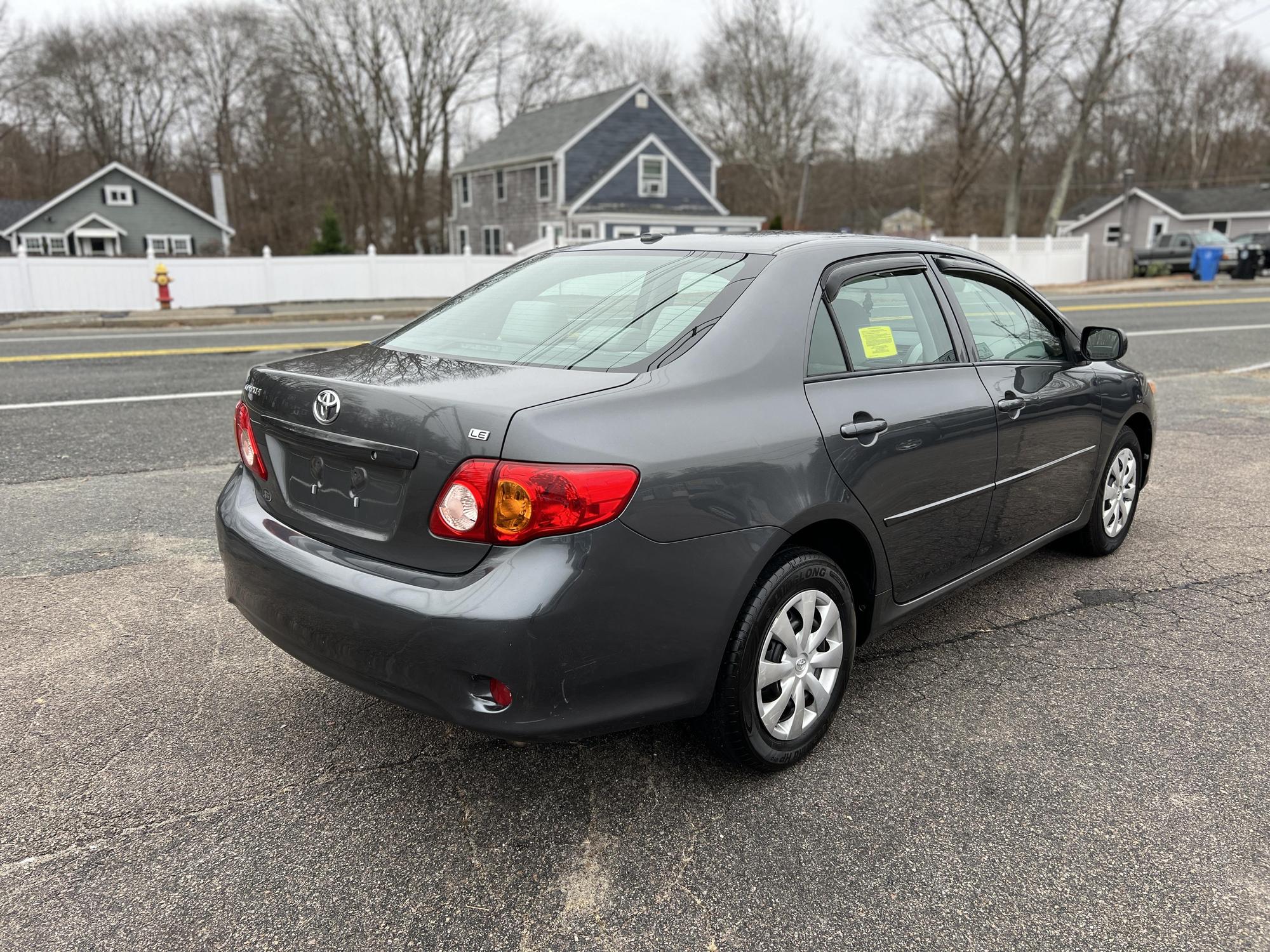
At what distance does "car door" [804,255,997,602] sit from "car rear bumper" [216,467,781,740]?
554mm

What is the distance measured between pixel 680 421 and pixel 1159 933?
169 cm

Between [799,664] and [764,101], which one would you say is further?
[764,101]

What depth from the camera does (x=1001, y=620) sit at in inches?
160

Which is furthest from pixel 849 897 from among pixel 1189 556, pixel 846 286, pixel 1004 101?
pixel 1004 101

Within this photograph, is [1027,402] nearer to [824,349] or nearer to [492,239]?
[824,349]

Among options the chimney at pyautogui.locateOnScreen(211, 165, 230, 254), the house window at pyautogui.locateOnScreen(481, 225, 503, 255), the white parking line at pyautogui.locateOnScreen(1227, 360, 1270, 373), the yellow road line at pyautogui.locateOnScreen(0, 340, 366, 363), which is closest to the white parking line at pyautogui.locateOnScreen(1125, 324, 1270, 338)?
the white parking line at pyautogui.locateOnScreen(1227, 360, 1270, 373)

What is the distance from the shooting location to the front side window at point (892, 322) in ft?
10.3

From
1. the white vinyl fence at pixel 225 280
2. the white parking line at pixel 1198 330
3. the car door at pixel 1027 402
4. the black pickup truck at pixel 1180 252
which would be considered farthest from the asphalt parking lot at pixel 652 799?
the black pickup truck at pixel 1180 252

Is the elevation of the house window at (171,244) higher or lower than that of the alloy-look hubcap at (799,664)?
higher

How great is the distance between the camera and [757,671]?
2678mm

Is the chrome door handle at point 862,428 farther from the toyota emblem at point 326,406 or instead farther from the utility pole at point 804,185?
the utility pole at point 804,185

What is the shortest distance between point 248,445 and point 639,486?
148 centimetres

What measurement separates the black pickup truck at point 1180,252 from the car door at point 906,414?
35.7m

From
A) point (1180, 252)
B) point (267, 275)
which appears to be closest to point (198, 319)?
point (267, 275)
